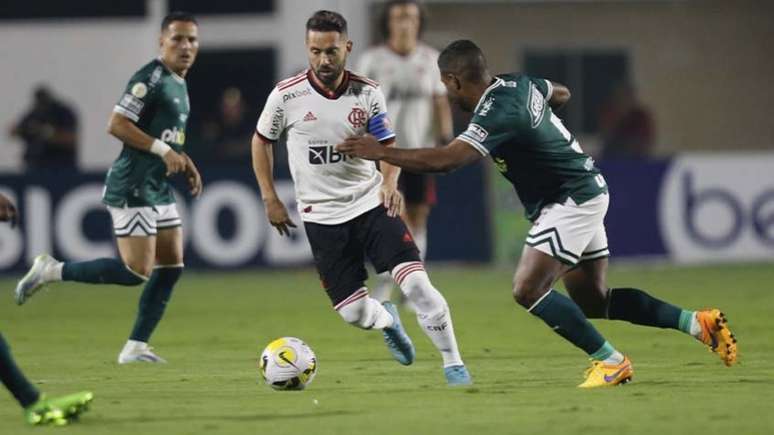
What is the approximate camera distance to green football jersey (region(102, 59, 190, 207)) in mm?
10875

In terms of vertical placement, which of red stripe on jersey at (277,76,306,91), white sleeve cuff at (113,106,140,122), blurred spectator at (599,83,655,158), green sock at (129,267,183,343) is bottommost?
blurred spectator at (599,83,655,158)

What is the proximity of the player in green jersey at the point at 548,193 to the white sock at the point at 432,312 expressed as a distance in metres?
0.41

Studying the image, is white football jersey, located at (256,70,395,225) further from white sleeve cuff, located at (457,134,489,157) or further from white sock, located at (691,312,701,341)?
white sock, located at (691,312,701,341)

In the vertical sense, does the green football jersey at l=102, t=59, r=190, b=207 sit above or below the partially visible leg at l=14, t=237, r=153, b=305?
above

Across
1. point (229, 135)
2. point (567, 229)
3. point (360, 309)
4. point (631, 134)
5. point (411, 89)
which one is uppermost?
point (411, 89)

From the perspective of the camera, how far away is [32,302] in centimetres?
1691

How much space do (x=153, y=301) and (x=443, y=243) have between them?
8.84 metres

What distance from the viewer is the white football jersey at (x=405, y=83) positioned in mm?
14172

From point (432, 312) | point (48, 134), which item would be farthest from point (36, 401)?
point (48, 134)

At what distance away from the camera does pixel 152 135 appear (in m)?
10.9

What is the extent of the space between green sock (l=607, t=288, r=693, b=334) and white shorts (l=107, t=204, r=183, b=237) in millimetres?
3128

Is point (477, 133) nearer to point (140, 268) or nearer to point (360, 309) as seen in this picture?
point (360, 309)

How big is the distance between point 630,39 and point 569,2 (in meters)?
1.32

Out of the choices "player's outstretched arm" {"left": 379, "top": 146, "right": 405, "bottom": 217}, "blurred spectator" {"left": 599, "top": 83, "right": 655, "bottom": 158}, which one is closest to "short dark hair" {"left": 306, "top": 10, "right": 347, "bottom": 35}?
"player's outstretched arm" {"left": 379, "top": 146, "right": 405, "bottom": 217}
